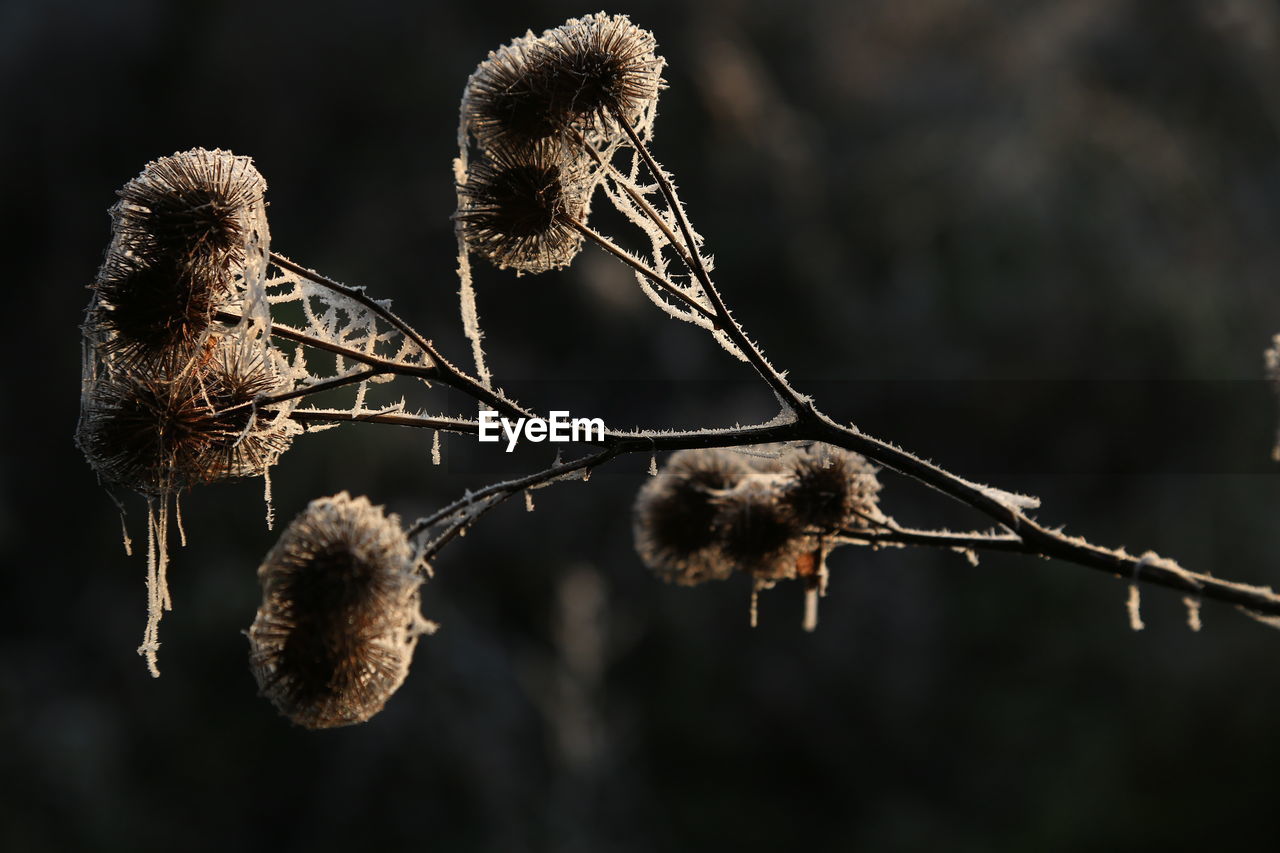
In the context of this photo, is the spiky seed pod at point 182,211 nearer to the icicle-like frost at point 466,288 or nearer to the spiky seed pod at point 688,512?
Result: the icicle-like frost at point 466,288

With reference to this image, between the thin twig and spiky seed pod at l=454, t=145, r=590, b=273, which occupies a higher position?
spiky seed pod at l=454, t=145, r=590, b=273

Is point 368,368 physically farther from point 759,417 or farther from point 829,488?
point 759,417

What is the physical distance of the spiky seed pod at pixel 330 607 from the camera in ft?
2.13

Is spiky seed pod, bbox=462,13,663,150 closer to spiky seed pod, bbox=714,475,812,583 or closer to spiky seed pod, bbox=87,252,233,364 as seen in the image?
spiky seed pod, bbox=87,252,233,364

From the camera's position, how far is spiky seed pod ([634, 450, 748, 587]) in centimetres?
95

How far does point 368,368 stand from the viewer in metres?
0.73

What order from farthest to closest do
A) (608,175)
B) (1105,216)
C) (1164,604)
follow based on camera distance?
(1105,216), (1164,604), (608,175)

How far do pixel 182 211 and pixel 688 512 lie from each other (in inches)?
20.0

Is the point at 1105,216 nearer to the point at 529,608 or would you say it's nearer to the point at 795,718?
the point at 795,718

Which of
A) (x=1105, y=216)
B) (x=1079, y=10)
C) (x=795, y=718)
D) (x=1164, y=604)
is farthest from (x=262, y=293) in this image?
(x=1079, y=10)

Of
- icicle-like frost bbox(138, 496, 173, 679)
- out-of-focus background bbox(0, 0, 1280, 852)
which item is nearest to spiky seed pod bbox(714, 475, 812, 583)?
icicle-like frost bbox(138, 496, 173, 679)

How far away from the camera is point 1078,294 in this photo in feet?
14.6

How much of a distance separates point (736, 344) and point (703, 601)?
3.75 m

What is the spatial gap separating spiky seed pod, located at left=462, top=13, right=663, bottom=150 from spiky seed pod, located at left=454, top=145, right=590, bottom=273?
0.6 inches
